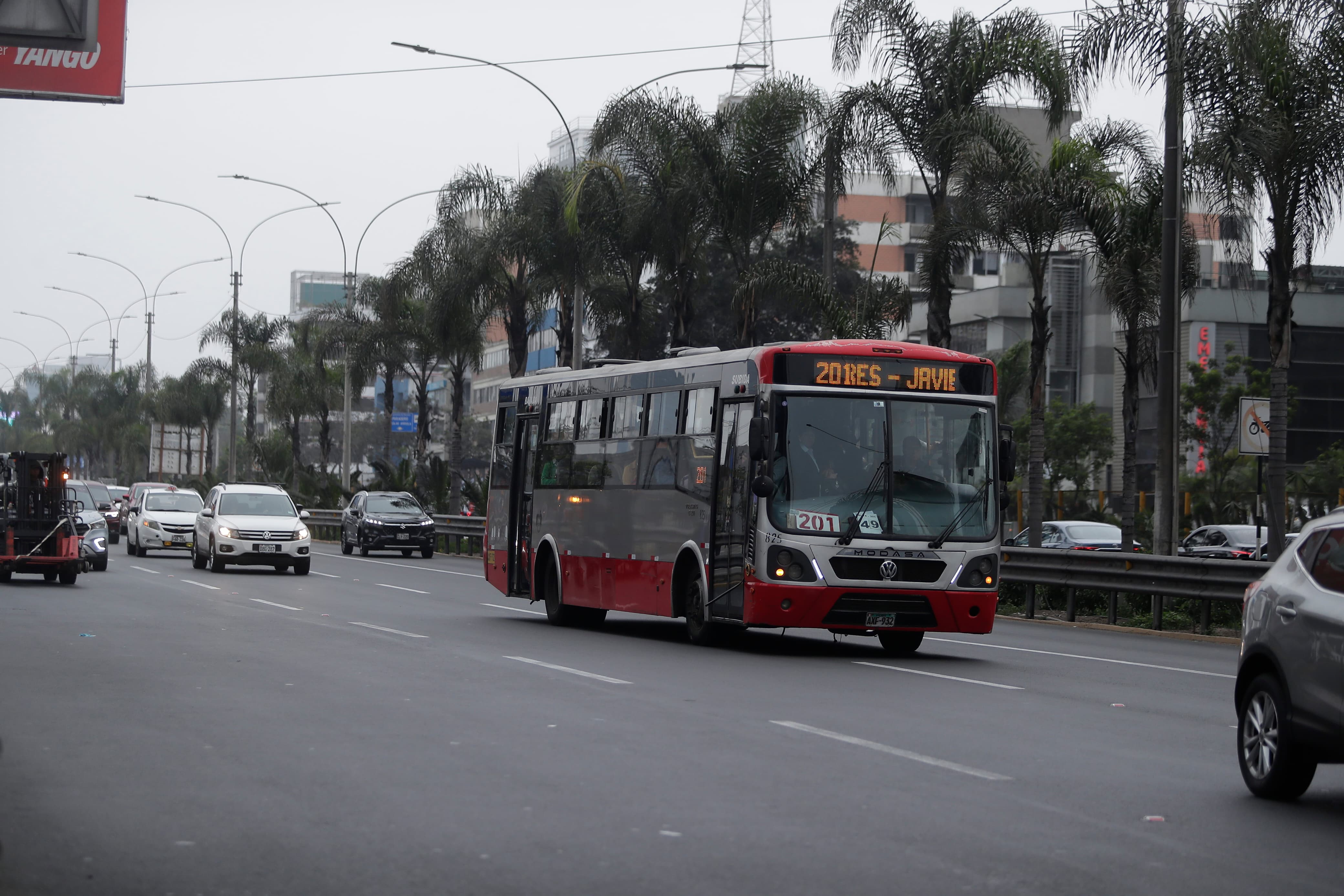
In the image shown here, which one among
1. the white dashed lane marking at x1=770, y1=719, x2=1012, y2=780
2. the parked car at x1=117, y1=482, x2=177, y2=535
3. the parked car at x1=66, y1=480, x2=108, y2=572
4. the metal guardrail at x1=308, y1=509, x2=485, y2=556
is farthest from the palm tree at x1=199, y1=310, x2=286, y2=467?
the white dashed lane marking at x1=770, y1=719, x2=1012, y2=780

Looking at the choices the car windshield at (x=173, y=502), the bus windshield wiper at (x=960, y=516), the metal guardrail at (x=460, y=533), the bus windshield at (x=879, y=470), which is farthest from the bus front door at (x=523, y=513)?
the car windshield at (x=173, y=502)

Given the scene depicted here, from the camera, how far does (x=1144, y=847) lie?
7.55 meters

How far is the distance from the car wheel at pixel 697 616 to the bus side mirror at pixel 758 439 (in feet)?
6.38

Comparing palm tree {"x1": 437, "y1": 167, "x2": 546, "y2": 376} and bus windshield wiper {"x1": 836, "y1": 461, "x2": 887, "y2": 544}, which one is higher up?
palm tree {"x1": 437, "y1": 167, "x2": 546, "y2": 376}

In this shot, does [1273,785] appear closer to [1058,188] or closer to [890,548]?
[890,548]

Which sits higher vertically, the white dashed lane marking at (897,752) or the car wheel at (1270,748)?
the car wheel at (1270,748)

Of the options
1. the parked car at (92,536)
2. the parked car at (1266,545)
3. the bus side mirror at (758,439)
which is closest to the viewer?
the bus side mirror at (758,439)

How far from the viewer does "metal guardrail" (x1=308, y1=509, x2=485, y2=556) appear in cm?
4534

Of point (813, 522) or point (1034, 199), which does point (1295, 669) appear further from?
point (1034, 199)

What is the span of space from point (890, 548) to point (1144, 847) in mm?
9156

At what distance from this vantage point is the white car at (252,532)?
33.2 metres

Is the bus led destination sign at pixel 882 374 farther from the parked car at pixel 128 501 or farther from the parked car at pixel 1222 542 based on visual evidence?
the parked car at pixel 128 501

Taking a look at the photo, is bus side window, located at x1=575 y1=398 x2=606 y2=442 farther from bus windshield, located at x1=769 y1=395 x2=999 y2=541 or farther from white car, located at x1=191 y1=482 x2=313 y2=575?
white car, located at x1=191 y1=482 x2=313 y2=575

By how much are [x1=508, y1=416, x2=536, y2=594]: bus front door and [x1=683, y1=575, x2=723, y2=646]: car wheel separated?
14.2 ft
